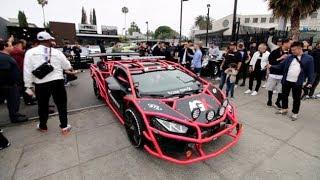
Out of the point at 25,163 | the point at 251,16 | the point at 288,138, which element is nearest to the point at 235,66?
the point at 288,138

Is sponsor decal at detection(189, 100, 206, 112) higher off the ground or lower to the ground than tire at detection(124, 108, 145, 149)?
higher

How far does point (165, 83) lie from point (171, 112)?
996 millimetres

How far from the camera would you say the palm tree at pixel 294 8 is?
998 cm

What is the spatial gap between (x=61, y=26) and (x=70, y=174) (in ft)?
142

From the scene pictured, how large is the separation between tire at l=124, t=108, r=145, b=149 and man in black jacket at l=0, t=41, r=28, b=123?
2676mm

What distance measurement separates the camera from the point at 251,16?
198 feet

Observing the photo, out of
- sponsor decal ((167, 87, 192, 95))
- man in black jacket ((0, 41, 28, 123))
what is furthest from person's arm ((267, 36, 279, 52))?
man in black jacket ((0, 41, 28, 123))

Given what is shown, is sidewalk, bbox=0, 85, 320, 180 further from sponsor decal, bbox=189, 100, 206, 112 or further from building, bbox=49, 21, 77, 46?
building, bbox=49, 21, 77, 46

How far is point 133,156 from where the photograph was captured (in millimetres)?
3139

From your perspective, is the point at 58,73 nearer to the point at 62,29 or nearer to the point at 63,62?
the point at 63,62

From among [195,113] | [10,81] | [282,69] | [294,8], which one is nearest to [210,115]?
[195,113]

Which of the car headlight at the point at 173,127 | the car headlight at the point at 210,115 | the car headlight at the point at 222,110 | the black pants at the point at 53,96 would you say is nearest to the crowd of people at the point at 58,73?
the black pants at the point at 53,96

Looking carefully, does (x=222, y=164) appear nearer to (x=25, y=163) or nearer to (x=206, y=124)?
(x=206, y=124)

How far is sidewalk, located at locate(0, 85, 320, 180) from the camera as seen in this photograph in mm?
2746
